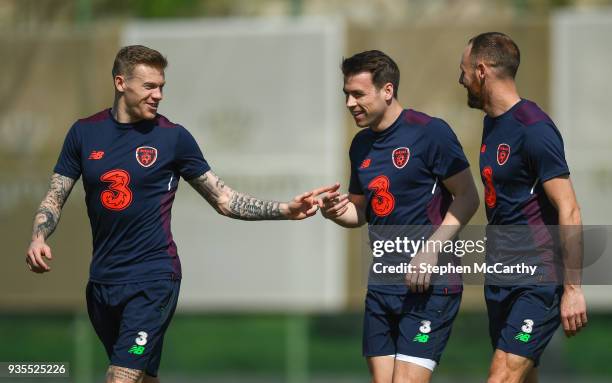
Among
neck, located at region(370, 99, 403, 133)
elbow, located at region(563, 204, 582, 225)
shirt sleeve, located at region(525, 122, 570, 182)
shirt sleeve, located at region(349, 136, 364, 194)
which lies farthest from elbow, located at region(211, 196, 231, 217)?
elbow, located at region(563, 204, 582, 225)

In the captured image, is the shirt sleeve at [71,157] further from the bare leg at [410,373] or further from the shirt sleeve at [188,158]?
the bare leg at [410,373]

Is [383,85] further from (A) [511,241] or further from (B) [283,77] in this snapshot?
(B) [283,77]

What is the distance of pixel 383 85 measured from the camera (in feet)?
23.2

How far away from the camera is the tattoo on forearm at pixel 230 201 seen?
23.6 feet

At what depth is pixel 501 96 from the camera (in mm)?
6875

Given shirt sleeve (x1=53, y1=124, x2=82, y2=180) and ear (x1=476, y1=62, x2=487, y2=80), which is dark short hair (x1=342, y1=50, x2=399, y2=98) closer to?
ear (x1=476, y1=62, x2=487, y2=80)

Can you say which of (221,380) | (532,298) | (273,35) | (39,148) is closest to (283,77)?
(273,35)

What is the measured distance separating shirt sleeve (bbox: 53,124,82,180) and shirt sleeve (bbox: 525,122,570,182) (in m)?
2.82

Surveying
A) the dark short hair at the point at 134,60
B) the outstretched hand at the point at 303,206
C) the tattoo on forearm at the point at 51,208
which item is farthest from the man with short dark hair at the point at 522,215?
the tattoo on forearm at the point at 51,208

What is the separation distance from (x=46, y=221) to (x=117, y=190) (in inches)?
19.5

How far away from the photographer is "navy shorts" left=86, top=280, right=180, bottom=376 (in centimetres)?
672

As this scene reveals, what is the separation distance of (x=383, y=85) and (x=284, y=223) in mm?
6075

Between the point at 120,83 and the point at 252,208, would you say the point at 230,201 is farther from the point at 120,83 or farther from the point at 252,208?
the point at 120,83

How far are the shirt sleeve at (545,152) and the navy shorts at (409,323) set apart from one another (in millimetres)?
1030
